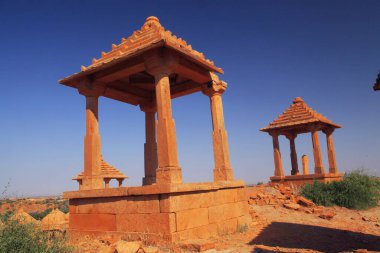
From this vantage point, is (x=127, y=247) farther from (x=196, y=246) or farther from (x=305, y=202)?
(x=305, y=202)

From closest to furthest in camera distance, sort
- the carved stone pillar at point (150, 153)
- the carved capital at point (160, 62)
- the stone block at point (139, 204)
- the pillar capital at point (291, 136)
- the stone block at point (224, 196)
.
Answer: the stone block at point (139, 204)
the carved capital at point (160, 62)
the stone block at point (224, 196)
the carved stone pillar at point (150, 153)
the pillar capital at point (291, 136)

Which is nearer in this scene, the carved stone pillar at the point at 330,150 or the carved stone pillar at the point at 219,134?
the carved stone pillar at the point at 219,134

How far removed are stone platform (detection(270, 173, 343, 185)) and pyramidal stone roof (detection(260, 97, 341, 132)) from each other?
2.77m

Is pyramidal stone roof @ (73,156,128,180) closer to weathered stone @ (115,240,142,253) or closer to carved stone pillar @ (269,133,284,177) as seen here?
carved stone pillar @ (269,133,284,177)

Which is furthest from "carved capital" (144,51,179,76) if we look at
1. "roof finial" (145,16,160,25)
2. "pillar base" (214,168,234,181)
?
"pillar base" (214,168,234,181)

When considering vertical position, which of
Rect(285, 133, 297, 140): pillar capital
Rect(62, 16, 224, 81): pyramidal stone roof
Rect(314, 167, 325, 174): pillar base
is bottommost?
Rect(314, 167, 325, 174): pillar base

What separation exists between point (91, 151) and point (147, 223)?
9.36 feet

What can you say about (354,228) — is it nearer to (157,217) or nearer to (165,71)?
(157,217)

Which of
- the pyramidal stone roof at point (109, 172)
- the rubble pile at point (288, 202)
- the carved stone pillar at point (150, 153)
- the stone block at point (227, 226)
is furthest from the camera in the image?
the pyramidal stone roof at point (109, 172)

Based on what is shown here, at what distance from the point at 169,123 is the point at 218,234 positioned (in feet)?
10.2

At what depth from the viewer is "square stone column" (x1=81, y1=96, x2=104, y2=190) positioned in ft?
27.2

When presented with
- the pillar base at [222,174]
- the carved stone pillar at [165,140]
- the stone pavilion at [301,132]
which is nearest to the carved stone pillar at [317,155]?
the stone pavilion at [301,132]

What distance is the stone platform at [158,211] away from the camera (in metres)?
6.48

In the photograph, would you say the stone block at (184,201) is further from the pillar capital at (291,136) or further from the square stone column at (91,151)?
the pillar capital at (291,136)
